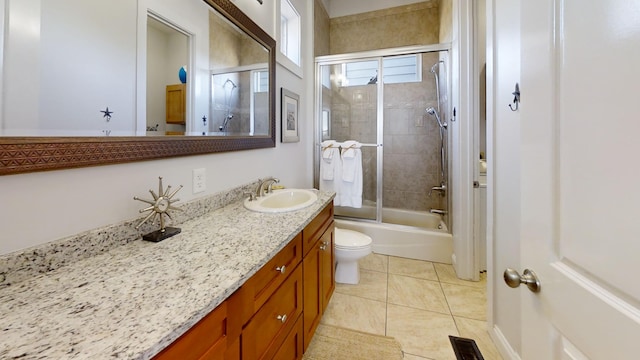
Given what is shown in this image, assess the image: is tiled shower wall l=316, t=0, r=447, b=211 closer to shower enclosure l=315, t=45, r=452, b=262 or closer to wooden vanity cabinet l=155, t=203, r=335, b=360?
shower enclosure l=315, t=45, r=452, b=262

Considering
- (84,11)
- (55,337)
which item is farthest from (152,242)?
(84,11)

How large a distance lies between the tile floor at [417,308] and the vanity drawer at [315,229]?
0.67 metres

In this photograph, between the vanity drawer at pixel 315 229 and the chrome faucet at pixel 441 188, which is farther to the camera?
the chrome faucet at pixel 441 188

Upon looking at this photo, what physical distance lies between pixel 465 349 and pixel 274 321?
1218 millimetres

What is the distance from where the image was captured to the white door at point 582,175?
0.39 metres

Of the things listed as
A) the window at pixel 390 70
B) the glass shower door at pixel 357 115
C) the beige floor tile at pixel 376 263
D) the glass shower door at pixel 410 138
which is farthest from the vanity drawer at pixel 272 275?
the window at pixel 390 70

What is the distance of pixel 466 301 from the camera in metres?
1.94

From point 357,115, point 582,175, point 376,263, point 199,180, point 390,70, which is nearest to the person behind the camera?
point 582,175

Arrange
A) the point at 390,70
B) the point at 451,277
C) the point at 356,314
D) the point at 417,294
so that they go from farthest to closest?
the point at 390,70 → the point at 451,277 → the point at 417,294 → the point at 356,314

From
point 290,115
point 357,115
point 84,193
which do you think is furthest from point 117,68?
point 357,115

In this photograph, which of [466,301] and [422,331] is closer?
[422,331]

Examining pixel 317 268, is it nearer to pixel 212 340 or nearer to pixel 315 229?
pixel 315 229

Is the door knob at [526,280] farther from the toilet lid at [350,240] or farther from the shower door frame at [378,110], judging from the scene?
the shower door frame at [378,110]

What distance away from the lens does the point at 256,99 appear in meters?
1.82
